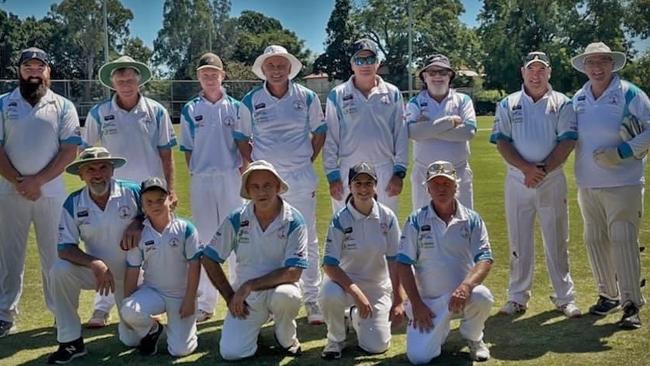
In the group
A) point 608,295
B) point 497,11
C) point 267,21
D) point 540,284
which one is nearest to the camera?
point 608,295

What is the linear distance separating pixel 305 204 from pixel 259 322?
1474 mm

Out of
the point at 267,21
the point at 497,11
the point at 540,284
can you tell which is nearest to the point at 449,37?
the point at 497,11

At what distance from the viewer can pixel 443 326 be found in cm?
550

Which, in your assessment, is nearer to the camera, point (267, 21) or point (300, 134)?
point (300, 134)

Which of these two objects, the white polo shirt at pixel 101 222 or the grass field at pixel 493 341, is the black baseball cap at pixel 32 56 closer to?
the white polo shirt at pixel 101 222

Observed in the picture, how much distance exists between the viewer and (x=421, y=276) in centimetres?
571

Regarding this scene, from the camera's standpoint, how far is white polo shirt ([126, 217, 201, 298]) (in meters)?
5.88

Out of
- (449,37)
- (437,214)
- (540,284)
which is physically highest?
(449,37)

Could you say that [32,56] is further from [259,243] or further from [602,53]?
[602,53]

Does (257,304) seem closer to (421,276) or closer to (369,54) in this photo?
(421,276)

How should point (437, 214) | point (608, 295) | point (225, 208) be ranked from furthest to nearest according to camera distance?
point (225, 208), point (608, 295), point (437, 214)

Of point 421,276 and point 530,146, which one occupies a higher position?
point 530,146

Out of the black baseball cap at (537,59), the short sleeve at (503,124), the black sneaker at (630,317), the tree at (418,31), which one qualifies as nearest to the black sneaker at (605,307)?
the black sneaker at (630,317)

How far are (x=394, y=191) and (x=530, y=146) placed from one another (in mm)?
1252
